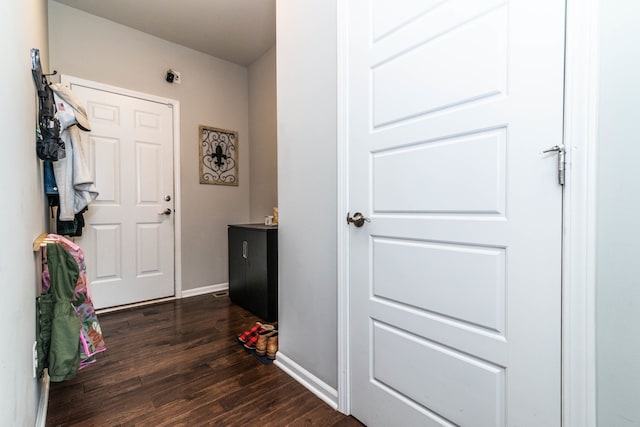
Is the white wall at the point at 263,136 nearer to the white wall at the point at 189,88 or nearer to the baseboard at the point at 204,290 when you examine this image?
the white wall at the point at 189,88

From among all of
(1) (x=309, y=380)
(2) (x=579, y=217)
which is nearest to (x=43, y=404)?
(1) (x=309, y=380)

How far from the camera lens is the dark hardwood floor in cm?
137

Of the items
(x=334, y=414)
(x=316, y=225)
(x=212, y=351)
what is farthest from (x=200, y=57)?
(x=334, y=414)

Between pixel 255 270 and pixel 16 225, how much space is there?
5.98ft

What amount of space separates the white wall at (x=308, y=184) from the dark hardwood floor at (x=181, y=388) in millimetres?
197

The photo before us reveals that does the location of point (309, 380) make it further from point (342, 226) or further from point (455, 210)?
point (455, 210)

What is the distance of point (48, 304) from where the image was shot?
1349 mm

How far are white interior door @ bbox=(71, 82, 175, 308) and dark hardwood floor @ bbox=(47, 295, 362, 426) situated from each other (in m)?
0.65

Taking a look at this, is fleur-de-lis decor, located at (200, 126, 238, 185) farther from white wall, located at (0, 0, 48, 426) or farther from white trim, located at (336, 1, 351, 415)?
white trim, located at (336, 1, 351, 415)

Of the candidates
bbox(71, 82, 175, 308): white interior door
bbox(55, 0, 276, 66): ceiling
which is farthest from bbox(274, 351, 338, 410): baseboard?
bbox(55, 0, 276, 66): ceiling

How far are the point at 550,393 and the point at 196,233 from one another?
10.9 ft

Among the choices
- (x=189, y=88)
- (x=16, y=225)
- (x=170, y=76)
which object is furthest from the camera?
(x=189, y=88)

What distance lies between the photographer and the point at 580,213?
738 mm

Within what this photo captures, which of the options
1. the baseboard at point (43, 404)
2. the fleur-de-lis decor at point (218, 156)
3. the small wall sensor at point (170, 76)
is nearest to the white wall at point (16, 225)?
the baseboard at point (43, 404)
